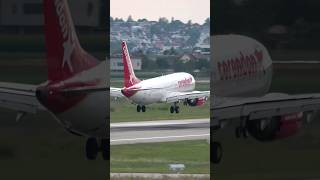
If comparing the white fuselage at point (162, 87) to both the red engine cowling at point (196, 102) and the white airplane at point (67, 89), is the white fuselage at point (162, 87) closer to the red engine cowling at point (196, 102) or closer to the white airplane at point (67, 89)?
the red engine cowling at point (196, 102)

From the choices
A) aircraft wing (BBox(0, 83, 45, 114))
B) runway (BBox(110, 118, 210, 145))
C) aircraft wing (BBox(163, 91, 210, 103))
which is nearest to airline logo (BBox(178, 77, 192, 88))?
aircraft wing (BBox(163, 91, 210, 103))

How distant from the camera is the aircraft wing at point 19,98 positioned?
16.5 feet

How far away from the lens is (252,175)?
5.20m

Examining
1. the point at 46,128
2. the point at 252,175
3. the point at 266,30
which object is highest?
the point at 266,30

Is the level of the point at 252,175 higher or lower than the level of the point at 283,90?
lower

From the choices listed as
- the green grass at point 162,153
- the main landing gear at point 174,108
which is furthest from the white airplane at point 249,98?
the main landing gear at point 174,108

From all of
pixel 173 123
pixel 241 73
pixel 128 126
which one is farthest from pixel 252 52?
pixel 173 123

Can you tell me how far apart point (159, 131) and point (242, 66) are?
658 inches

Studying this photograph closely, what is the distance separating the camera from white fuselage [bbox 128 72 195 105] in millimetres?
28484

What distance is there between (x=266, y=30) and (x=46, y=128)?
1824 millimetres

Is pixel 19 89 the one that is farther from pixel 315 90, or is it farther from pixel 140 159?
pixel 140 159

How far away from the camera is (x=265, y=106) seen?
207 inches

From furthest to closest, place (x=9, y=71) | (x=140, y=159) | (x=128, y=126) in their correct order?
(x=128, y=126)
(x=140, y=159)
(x=9, y=71)

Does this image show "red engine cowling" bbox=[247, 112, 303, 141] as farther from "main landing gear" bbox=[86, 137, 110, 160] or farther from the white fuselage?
the white fuselage
